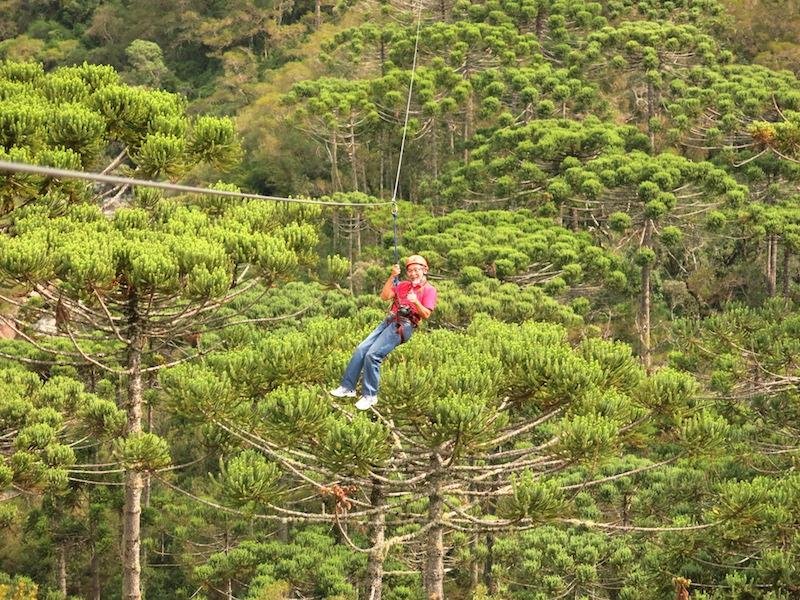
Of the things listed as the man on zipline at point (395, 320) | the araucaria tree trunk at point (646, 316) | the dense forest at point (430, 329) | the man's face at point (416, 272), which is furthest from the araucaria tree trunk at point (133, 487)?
the araucaria tree trunk at point (646, 316)

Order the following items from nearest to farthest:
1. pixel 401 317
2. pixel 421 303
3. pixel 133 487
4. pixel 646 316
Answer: pixel 421 303 < pixel 401 317 < pixel 133 487 < pixel 646 316

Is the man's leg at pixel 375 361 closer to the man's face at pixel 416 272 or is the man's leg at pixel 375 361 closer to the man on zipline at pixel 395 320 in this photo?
the man on zipline at pixel 395 320

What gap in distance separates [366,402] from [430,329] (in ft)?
23.4

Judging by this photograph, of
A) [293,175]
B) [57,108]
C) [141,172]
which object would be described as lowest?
[293,175]

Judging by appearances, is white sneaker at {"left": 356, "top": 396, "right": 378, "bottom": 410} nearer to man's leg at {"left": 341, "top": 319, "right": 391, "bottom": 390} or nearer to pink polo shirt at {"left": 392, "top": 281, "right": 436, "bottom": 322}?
man's leg at {"left": 341, "top": 319, "right": 391, "bottom": 390}

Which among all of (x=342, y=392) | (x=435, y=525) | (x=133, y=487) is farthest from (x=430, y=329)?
(x=342, y=392)

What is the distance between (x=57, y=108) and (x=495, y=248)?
41.2ft

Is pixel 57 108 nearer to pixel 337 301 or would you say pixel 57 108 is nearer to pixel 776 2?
pixel 337 301

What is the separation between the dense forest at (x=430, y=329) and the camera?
953 cm

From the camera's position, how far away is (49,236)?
11039 millimetres

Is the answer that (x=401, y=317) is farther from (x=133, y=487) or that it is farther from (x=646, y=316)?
(x=646, y=316)

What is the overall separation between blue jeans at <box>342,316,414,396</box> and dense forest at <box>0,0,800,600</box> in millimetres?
265

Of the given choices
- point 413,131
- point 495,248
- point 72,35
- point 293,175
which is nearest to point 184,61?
point 72,35

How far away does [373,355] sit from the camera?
8.80m
